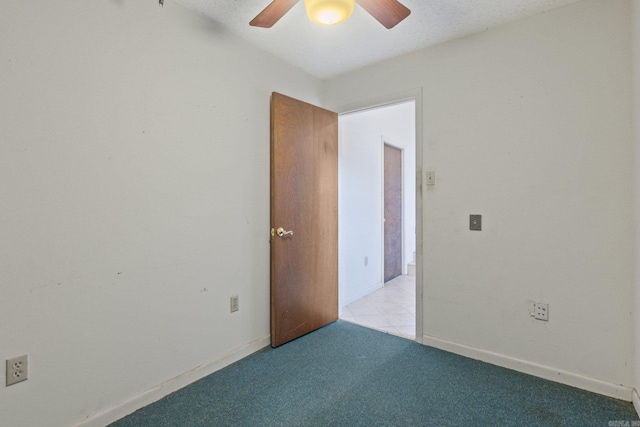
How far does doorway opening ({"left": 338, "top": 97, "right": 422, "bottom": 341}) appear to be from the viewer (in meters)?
3.17

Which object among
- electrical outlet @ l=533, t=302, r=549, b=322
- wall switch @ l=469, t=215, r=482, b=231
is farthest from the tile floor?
wall switch @ l=469, t=215, r=482, b=231

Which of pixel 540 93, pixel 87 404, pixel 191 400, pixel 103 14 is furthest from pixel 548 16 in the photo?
pixel 87 404

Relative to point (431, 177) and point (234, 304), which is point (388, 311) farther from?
point (234, 304)

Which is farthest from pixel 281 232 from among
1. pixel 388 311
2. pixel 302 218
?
pixel 388 311

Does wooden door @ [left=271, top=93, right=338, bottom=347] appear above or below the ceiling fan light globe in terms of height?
below

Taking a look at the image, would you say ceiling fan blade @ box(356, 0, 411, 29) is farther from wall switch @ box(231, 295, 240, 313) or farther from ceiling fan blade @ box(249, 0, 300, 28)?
wall switch @ box(231, 295, 240, 313)

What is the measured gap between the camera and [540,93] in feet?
6.36

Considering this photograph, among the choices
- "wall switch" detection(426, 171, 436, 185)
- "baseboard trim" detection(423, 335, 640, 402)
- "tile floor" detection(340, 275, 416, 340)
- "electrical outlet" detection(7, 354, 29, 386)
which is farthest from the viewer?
"tile floor" detection(340, 275, 416, 340)

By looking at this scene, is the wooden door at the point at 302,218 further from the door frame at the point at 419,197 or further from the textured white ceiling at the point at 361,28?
the door frame at the point at 419,197

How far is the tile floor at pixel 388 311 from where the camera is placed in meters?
2.77

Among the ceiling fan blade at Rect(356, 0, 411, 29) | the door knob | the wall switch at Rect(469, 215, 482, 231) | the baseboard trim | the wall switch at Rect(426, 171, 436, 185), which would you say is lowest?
the baseboard trim

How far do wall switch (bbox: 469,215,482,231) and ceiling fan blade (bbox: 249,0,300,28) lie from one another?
176 cm

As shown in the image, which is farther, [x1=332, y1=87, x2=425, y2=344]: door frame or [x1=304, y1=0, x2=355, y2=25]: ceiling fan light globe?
[x1=332, y1=87, x2=425, y2=344]: door frame

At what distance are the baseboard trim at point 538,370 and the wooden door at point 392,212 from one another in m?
2.04
